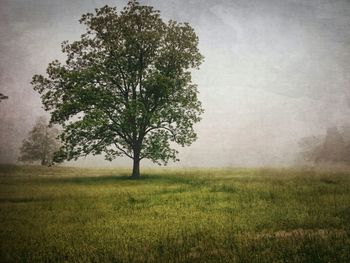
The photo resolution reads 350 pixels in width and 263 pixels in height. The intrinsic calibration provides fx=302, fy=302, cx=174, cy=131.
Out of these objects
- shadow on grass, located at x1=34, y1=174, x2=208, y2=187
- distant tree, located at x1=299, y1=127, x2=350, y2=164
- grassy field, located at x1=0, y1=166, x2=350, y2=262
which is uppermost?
distant tree, located at x1=299, y1=127, x2=350, y2=164

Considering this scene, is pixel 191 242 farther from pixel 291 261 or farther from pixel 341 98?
pixel 341 98

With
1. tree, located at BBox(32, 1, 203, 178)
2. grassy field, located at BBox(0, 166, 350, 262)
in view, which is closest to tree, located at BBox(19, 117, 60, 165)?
tree, located at BBox(32, 1, 203, 178)

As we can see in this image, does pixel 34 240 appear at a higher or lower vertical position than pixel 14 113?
lower

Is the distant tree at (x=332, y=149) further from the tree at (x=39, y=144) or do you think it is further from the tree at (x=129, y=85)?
the tree at (x=39, y=144)

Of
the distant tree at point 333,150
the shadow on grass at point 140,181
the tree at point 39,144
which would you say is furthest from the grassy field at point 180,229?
the tree at point 39,144

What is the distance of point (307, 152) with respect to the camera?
176 ft

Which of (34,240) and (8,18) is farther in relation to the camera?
(8,18)

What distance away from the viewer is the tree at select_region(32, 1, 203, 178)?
1886 cm

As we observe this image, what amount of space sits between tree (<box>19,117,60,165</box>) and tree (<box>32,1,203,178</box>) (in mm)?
26819

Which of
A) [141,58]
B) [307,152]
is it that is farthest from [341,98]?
[307,152]

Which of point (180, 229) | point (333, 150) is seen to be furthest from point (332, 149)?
point (180, 229)

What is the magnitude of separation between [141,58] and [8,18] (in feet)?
26.2

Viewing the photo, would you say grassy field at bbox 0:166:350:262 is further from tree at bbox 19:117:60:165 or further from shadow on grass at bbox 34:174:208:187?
tree at bbox 19:117:60:165

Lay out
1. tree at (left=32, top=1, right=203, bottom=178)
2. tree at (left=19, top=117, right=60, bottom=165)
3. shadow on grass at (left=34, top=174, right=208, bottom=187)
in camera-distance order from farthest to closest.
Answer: tree at (left=19, top=117, right=60, bottom=165) < tree at (left=32, top=1, right=203, bottom=178) < shadow on grass at (left=34, top=174, right=208, bottom=187)
